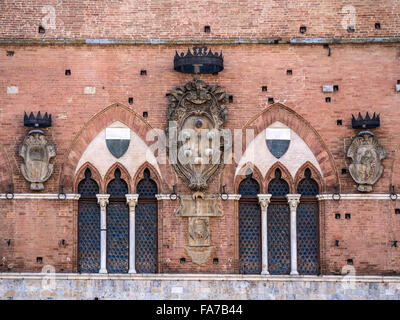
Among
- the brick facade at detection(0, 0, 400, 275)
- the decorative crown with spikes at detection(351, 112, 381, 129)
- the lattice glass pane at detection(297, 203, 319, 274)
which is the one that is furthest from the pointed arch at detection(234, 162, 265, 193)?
the decorative crown with spikes at detection(351, 112, 381, 129)

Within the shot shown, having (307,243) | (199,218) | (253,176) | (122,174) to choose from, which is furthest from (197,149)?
(307,243)

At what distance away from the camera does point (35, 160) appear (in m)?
28.2

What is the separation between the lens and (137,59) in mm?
28656

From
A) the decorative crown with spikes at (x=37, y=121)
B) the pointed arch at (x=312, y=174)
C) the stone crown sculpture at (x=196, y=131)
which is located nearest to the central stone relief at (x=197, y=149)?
the stone crown sculpture at (x=196, y=131)

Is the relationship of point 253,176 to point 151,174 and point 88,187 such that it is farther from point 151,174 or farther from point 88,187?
point 88,187

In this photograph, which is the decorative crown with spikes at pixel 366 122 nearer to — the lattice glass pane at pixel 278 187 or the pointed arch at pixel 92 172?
the lattice glass pane at pixel 278 187

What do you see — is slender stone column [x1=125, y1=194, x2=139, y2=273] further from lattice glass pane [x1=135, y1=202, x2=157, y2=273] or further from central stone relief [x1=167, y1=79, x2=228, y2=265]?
central stone relief [x1=167, y1=79, x2=228, y2=265]

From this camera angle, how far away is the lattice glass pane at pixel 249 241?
28.4m

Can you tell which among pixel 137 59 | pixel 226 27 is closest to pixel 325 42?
pixel 226 27

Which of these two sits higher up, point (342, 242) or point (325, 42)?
point (325, 42)

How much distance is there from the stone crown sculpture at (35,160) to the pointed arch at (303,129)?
4.69 meters

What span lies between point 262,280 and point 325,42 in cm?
577
